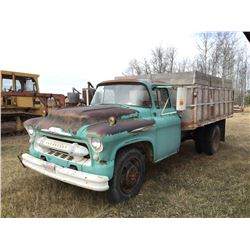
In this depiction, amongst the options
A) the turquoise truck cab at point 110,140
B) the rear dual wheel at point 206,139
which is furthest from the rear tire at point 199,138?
A: the turquoise truck cab at point 110,140

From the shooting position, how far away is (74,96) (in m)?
5.77

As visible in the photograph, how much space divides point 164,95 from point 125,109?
1189 mm

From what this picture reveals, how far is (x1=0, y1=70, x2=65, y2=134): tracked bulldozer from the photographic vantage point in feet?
31.6

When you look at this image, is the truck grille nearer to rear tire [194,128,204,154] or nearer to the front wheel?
the front wheel

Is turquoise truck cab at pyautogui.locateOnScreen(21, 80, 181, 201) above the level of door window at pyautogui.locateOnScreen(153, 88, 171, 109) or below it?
below

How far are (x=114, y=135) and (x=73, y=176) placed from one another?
2.65ft

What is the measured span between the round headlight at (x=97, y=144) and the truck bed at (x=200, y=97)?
2.63 meters

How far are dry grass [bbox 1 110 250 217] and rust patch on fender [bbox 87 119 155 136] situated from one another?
1.18 m

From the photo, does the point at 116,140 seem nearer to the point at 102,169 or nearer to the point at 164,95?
the point at 102,169

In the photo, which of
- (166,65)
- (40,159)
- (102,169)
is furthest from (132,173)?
(166,65)

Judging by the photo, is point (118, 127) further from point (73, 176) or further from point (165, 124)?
point (165, 124)

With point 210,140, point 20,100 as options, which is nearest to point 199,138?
point 210,140

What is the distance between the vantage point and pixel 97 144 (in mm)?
3248

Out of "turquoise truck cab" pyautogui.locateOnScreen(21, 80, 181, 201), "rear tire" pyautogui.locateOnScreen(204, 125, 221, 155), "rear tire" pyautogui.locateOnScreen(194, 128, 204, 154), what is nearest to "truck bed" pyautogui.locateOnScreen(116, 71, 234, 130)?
"rear tire" pyautogui.locateOnScreen(204, 125, 221, 155)
